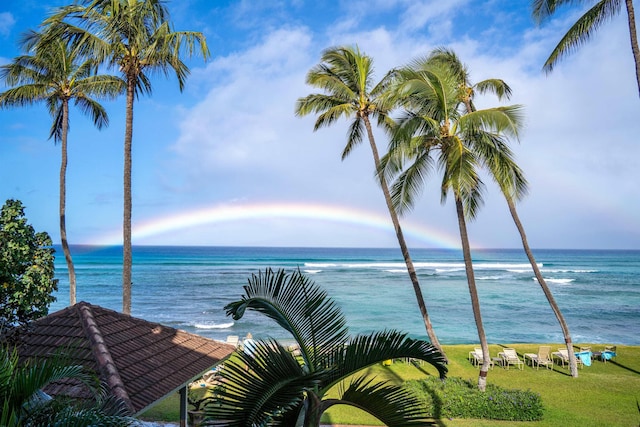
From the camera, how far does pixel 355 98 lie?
46.9 ft

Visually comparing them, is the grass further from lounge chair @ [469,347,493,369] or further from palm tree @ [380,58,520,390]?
palm tree @ [380,58,520,390]

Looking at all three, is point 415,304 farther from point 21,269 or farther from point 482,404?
point 21,269

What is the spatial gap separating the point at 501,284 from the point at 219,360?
2018 inches

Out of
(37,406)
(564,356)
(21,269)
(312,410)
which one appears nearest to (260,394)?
(312,410)

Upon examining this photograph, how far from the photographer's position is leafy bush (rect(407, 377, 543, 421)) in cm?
1018

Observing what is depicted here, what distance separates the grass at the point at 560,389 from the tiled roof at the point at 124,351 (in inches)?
137

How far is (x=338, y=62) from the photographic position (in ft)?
48.1

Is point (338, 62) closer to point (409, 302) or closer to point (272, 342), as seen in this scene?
point (272, 342)

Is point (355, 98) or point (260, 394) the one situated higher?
point (355, 98)

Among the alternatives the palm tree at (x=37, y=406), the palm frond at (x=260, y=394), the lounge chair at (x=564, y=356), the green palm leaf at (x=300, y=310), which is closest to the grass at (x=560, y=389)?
the lounge chair at (x=564, y=356)

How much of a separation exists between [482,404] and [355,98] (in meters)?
9.34

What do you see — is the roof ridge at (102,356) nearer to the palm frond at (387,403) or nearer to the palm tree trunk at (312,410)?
the palm tree trunk at (312,410)

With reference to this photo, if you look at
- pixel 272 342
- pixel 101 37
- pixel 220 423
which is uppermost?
pixel 101 37

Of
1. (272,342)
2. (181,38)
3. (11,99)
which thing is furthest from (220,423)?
(11,99)
